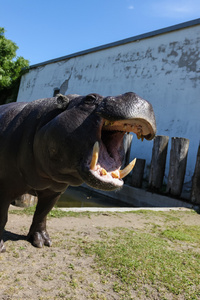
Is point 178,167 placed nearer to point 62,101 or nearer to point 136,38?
point 62,101

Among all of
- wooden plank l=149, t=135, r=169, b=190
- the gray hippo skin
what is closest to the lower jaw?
the gray hippo skin

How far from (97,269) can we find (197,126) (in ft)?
21.6

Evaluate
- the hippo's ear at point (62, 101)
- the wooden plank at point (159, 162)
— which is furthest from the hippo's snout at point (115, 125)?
the wooden plank at point (159, 162)

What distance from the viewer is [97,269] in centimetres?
240

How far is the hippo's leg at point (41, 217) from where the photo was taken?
271cm

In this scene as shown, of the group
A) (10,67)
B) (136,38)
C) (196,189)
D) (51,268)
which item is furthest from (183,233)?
(10,67)

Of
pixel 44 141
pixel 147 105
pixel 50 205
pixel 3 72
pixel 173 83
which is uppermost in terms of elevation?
pixel 3 72

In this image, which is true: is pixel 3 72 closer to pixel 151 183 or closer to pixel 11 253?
pixel 151 183

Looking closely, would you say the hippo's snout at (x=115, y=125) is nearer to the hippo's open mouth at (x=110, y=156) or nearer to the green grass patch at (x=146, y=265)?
the hippo's open mouth at (x=110, y=156)

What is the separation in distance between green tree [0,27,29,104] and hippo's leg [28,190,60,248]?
48.3 feet

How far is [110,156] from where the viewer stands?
2025 millimetres

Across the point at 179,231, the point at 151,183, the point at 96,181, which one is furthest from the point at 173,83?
the point at 96,181

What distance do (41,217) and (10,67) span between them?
1590 centimetres

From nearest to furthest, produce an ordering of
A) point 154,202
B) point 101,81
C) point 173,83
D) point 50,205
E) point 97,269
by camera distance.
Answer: point 97,269 → point 50,205 → point 154,202 → point 173,83 → point 101,81
